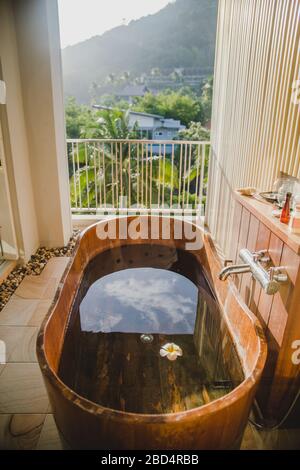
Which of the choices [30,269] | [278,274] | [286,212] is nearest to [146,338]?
[278,274]

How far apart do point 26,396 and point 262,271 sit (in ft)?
4.61

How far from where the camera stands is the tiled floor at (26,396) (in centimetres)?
137

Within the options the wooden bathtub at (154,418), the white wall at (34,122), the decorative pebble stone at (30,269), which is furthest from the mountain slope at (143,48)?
the wooden bathtub at (154,418)

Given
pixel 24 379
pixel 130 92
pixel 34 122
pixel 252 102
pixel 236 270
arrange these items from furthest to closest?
pixel 130 92, pixel 34 122, pixel 252 102, pixel 24 379, pixel 236 270

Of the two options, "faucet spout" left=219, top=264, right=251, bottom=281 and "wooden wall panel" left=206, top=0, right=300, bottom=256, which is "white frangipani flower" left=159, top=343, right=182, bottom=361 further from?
"wooden wall panel" left=206, top=0, right=300, bottom=256

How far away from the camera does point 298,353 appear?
1.32 metres

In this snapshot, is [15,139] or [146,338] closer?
[146,338]

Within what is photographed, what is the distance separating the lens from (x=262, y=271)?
1.37m

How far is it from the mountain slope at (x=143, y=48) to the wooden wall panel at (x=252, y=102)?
5.01m

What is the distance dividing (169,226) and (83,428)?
85.4 inches

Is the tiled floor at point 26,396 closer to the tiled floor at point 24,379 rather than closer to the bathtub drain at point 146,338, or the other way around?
the tiled floor at point 24,379

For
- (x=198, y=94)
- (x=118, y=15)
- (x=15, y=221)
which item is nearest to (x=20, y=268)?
(x=15, y=221)

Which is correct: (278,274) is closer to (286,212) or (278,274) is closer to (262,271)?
(262,271)
